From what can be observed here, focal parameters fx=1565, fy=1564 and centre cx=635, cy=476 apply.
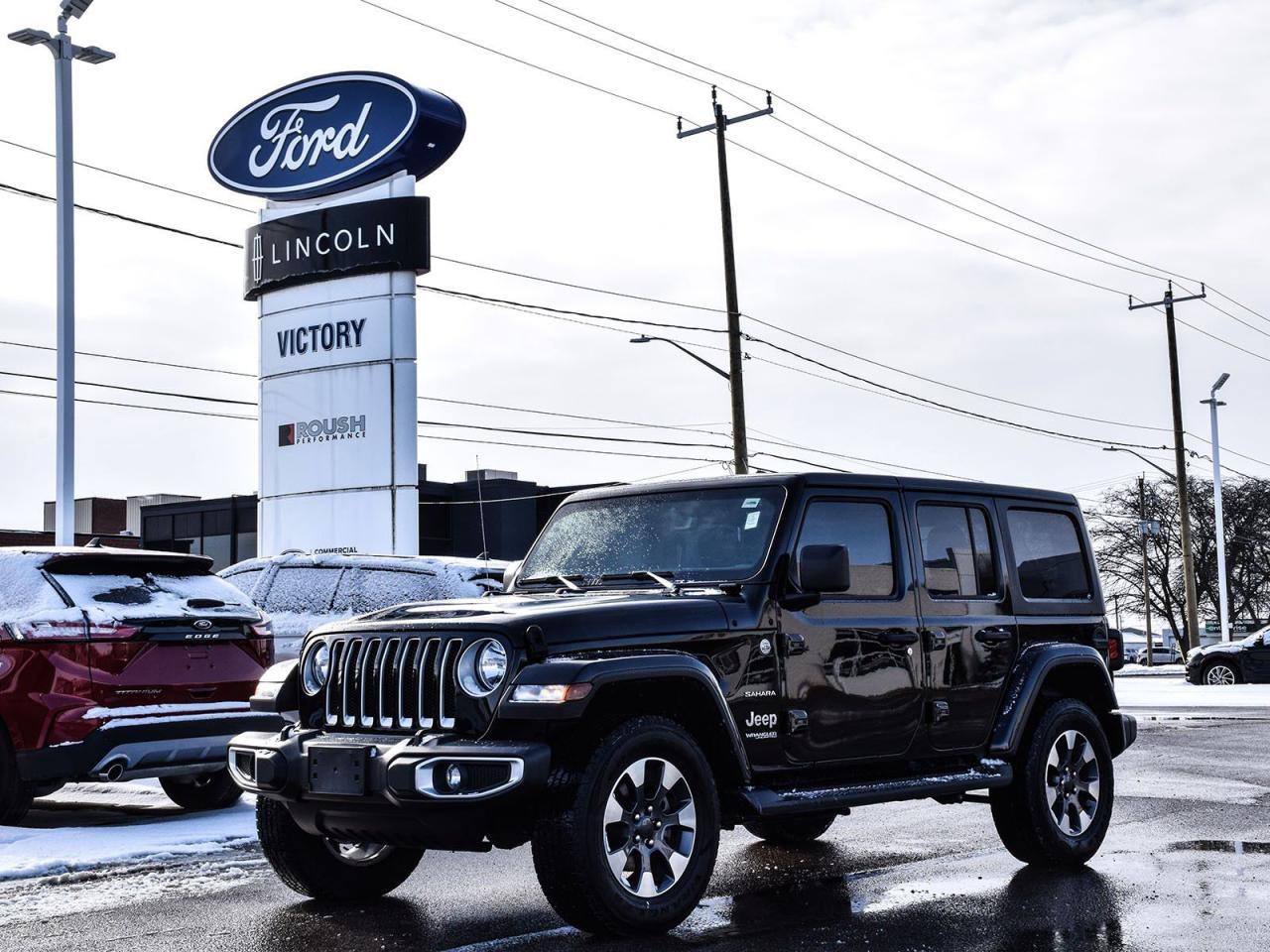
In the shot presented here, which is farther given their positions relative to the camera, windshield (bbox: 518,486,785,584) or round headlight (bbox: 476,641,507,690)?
windshield (bbox: 518,486,785,584)

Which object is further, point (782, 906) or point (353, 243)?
point (353, 243)

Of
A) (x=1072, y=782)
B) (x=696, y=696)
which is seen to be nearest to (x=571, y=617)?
(x=696, y=696)

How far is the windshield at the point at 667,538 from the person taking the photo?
7.30 meters

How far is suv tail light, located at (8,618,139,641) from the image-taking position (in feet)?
30.2

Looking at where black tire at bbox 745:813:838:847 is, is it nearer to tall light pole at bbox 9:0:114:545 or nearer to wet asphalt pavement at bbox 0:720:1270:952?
wet asphalt pavement at bbox 0:720:1270:952

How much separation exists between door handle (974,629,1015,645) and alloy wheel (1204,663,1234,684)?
23.5 m

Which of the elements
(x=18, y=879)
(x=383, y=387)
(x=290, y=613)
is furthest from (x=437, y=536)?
(x=18, y=879)

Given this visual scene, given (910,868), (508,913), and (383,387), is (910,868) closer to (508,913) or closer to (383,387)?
(508,913)

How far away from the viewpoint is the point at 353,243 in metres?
27.7

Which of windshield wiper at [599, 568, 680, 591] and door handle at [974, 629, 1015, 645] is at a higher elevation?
windshield wiper at [599, 568, 680, 591]

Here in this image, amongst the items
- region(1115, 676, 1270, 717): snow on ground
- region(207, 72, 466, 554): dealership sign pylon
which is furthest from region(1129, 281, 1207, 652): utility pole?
region(207, 72, 466, 554): dealership sign pylon

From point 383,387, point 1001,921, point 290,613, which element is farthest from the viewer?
point 383,387

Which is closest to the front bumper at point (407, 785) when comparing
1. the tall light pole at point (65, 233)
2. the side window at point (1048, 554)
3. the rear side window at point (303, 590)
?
the side window at point (1048, 554)

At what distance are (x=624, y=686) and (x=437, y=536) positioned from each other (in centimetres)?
4934
